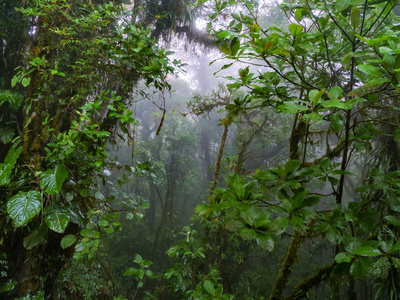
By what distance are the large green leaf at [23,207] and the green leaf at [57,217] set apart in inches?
5.4

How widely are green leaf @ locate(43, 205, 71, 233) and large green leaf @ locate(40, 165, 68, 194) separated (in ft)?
0.66

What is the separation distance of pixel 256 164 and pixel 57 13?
768 cm

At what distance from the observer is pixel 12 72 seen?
2176mm

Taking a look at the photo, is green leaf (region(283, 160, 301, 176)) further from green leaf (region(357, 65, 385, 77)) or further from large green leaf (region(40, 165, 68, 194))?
large green leaf (region(40, 165, 68, 194))

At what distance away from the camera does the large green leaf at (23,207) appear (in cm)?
85

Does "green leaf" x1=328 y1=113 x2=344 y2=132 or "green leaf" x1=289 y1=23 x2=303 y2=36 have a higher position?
"green leaf" x1=289 y1=23 x2=303 y2=36

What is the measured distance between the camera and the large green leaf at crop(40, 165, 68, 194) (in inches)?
35.3

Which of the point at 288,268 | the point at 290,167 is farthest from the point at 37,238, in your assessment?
the point at 288,268

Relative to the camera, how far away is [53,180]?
3.03ft

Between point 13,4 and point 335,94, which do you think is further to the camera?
point 13,4

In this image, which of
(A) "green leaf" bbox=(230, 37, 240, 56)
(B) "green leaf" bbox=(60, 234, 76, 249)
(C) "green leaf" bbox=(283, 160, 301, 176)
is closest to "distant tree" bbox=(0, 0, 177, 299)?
(B) "green leaf" bbox=(60, 234, 76, 249)

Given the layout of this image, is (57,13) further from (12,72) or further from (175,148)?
(175,148)

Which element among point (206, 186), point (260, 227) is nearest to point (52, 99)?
point (260, 227)

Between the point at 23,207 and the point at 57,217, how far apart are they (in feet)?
0.64
